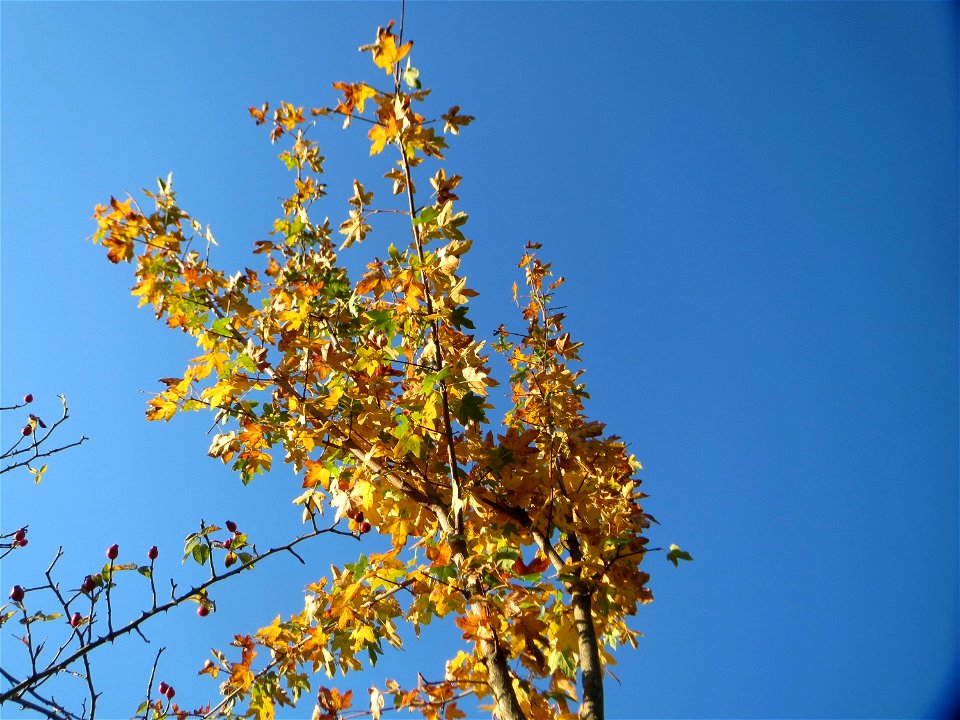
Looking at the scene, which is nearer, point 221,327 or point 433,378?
point 433,378

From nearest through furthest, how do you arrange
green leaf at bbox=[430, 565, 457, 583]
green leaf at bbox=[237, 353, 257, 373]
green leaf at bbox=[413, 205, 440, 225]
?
green leaf at bbox=[430, 565, 457, 583], green leaf at bbox=[413, 205, 440, 225], green leaf at bbox=[237, 353, 257, 373]

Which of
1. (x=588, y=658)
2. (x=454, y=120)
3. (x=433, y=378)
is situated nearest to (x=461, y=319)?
(x=433, y=378)

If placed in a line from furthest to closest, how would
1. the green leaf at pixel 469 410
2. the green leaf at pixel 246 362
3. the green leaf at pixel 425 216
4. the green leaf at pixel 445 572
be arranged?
1. the green leaf at pixel 246 362
2. the green leaf at pixel 469 410
3. the green leaf at pixel 425 216
4. the green leaf at pixel 445 572

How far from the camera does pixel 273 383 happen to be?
2.85 m

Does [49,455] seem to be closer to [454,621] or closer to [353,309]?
[353,309]

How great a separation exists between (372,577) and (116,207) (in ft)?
7.75

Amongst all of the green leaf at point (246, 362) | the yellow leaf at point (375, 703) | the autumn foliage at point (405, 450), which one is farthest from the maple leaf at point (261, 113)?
the yellow leaf at point (375, 703)

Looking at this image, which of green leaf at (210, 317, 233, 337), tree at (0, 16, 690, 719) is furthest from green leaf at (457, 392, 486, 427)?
green leaf at (210, 317, 233, 337)

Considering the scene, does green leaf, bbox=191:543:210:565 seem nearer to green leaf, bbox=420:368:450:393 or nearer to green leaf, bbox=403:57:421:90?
green leaf, bbox=420:368:450:393

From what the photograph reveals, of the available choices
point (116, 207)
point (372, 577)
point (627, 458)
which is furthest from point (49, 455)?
point (627, 458)

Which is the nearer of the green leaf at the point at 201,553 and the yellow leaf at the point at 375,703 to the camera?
the yellow leaf at the point at 375,703

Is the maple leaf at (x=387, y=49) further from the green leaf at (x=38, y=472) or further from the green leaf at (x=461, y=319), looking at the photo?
the green leaf at (x=38, y=472)

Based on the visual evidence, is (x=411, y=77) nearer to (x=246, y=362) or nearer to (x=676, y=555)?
(x=246, y=362)

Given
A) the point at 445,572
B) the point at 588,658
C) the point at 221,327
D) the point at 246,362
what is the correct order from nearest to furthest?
the point at 445,572, the point at 588,658, the point at 246,362, the point at 221,327
